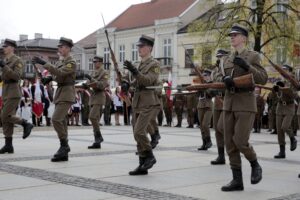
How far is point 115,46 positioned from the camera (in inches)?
2400

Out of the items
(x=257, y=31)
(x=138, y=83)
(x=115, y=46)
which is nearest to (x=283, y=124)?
(x=138, y=83)

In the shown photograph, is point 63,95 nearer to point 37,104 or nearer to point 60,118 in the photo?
point 60,118

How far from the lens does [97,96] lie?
1286 centimetres

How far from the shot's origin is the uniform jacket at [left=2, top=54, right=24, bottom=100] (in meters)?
10.9

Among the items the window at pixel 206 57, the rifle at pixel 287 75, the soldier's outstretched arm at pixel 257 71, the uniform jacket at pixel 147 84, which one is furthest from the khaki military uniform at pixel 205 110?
the window at pixel 206 57

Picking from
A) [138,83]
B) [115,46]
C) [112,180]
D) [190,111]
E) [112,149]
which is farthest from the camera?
[115,46]

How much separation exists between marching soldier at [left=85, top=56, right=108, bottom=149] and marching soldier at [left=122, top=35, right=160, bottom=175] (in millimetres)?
3722

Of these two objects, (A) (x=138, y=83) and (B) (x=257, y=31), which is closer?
(A) (x=138, y=83)

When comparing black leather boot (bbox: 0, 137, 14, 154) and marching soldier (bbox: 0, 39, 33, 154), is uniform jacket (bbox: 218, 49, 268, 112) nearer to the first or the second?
marching soldier (bbox: 0, 39, 33, 154)

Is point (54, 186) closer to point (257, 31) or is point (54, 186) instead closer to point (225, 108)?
point (225, 108)

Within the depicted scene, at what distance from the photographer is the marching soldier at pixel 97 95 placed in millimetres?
12625

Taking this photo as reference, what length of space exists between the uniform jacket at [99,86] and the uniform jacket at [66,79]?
2199 mm

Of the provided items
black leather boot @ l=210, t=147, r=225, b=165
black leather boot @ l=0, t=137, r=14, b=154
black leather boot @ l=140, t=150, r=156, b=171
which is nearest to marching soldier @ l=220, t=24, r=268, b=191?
black leather boot @ l=140, t=150, r=156, b=171

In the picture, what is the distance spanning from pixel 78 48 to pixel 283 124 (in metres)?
59.0
